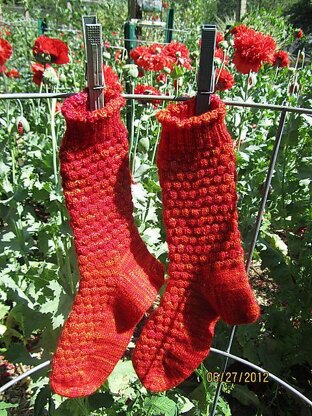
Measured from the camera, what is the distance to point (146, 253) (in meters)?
0.86

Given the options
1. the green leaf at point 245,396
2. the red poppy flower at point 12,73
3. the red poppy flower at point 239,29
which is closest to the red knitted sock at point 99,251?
the green leaf at point 245,396

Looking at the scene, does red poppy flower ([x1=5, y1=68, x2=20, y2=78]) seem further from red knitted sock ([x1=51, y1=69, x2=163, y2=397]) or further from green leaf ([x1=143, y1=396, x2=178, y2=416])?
green leaf ([x1=143, y1=396, x2=178, y2=416])

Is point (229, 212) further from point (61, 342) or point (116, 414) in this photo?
point (116, 414)

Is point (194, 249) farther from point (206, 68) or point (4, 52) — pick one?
point (4, 52)

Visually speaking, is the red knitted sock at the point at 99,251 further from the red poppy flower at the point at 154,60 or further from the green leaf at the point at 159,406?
the red poppy flower at the point at 154,60

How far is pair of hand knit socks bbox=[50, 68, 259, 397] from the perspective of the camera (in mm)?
710

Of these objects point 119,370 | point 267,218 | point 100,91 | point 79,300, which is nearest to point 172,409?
point 119,370

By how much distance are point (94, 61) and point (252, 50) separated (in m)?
1.25

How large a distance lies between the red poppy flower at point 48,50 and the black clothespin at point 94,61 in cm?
106

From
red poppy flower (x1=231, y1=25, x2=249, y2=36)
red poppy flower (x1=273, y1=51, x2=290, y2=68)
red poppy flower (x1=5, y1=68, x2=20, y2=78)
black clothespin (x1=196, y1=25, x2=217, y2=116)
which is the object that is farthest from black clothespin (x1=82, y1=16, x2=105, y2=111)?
red poppy flower (x1=5, y1=68, x2=20, y2=78)

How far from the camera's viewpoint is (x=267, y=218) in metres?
2.42

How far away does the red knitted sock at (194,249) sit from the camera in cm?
71

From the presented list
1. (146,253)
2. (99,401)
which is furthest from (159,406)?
(146,253)

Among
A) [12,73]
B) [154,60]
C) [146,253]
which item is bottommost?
[12,73]
